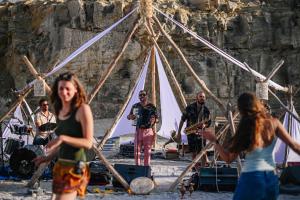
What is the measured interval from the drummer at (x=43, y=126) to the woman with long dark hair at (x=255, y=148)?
15.2 feet

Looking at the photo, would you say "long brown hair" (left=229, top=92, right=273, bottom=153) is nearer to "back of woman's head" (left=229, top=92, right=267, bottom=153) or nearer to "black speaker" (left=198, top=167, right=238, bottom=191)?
"back of woman's head" (left=229, top=92, right=267, bottom=153)

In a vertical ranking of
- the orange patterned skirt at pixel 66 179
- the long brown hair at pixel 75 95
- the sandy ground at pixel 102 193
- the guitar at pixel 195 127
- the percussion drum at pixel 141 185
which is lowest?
the sandy ground at pixel 102 193

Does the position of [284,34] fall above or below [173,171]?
A: above

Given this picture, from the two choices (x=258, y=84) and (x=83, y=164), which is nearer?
(x=83, y=164)

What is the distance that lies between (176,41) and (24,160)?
17211mm

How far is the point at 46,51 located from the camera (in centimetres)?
2511

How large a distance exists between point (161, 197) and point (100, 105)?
683 inches

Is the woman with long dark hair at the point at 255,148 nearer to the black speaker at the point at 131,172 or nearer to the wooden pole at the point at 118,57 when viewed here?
the black speaker at the point at 131,172

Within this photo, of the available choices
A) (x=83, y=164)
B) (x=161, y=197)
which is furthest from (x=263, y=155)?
(x=161, y=197)

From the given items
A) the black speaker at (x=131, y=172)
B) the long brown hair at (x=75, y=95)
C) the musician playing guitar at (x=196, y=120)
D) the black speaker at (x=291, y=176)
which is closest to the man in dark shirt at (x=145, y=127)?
the musician playing guitar at (x=196, y=120)

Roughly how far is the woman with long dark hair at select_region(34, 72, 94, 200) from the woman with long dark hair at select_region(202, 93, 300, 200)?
2.72 ft

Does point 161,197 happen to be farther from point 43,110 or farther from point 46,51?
point 46,51

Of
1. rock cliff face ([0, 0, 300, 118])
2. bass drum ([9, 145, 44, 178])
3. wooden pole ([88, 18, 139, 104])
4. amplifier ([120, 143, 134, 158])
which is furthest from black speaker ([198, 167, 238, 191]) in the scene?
rock cliff face ([0, 0, 300, 118])

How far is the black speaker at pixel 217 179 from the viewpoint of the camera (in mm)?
6760
